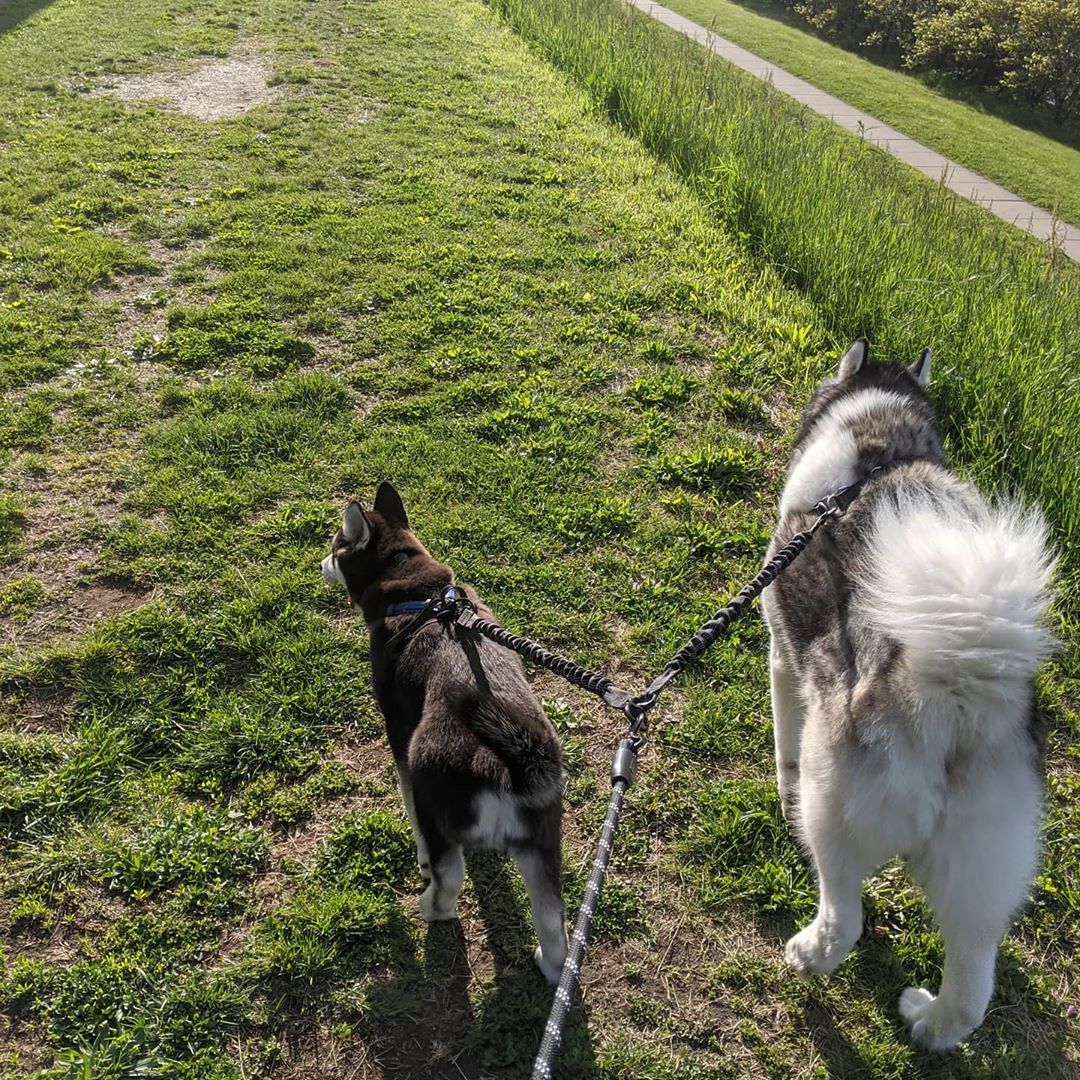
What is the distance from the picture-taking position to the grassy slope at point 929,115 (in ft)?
33.9

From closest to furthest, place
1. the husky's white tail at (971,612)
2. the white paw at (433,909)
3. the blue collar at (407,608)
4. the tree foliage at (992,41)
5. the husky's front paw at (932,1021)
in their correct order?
the husky's white tail at (971,612)
the husky's front paw at (932,1021)
the white paw at (433,909)
the blue collar at (407,608)
the tree foliage at (992,41)

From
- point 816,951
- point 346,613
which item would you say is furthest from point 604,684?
point 346,613

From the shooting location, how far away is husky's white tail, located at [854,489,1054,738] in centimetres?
185

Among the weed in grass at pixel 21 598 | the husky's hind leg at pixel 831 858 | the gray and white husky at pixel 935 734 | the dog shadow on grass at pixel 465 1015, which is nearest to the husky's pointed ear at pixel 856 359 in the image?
the gray and white husky at pixel 935 734

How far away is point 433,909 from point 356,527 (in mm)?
1450

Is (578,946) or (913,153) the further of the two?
(913,153)

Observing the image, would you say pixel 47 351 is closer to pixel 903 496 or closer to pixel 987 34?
pixel 903 496

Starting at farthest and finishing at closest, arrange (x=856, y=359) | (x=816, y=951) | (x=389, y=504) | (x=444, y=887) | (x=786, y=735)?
(x=856, y=359) < (x=389, y=504) < (x=786, y=735) < (x=444, y=887) < (x=816, y=951)

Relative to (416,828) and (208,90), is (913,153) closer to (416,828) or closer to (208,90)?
(208,90)

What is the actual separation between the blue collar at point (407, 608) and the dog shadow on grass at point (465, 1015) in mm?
1129

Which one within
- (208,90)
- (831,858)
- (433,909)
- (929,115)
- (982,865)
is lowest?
(433,909)

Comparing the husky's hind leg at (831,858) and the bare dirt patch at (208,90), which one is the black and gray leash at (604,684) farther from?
the bare dirt patch at (208,90)

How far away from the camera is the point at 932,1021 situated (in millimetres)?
2305

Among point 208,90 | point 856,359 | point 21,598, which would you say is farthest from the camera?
point 208,90
